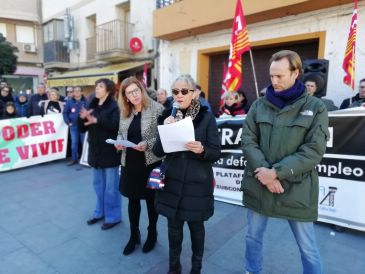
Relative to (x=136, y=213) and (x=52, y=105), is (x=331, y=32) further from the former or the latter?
(x=52, y=105)

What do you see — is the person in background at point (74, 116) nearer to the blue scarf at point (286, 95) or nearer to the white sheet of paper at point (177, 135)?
the white sheet of paper at point (177, 135)

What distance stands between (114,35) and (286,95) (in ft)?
36.1

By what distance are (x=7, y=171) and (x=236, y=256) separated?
17.2 ft

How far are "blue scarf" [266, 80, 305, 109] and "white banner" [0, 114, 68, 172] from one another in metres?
5.73

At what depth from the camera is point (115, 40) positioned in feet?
38.7

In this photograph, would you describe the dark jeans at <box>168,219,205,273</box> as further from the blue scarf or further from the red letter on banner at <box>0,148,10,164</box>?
the red letter on banner at <box>0,148,10,164</box>

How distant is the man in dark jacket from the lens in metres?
1.96

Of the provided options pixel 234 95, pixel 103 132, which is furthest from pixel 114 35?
pixel 103 132

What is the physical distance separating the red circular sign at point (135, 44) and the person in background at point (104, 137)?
26.9ft

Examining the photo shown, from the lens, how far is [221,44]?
26.5 ft

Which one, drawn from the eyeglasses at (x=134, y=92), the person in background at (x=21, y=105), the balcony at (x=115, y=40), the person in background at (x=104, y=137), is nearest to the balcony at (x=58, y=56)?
the balcony at (x=115, y=40)

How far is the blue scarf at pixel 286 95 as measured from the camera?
6.65ft

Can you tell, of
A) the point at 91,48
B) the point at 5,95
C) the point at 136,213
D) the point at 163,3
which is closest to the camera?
the point at 136,213

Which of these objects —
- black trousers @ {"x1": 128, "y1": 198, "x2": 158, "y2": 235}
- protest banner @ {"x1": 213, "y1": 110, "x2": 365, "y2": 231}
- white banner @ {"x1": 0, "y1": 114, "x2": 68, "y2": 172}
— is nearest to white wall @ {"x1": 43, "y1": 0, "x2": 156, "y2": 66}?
white banner @ {"x1": 0, "y1": 114, "x2": 68, "y2": 172}
